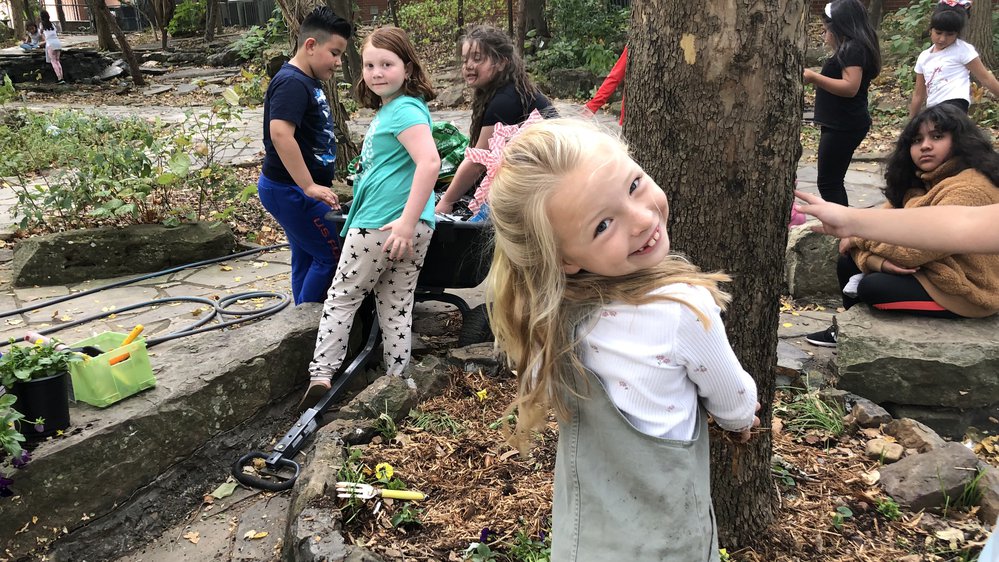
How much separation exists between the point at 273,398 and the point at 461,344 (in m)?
1.06

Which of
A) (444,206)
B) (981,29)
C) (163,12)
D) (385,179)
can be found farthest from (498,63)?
(163,12)

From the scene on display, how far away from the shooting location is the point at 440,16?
1845cm

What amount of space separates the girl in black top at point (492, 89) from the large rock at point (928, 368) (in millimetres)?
1926

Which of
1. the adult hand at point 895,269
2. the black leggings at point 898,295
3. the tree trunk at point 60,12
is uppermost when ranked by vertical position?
the tree trunk at point 60,12

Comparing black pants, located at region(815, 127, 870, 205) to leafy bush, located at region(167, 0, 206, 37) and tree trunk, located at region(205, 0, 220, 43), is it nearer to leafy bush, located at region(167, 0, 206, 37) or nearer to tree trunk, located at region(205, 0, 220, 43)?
tree trunk, located at region(205, 0, 220, 43)

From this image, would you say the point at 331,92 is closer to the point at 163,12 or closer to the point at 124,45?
the point at 124,45

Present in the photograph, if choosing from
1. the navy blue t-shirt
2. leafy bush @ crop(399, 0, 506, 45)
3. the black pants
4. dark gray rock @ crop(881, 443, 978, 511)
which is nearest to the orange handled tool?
the navy blue t-shirt

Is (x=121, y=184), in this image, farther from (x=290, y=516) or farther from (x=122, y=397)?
(x=290, y=516)

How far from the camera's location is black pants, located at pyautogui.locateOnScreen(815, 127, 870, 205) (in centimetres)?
523

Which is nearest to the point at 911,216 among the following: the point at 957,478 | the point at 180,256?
the point at 957,478

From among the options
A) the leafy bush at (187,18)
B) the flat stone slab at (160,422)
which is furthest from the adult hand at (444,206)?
the leafy bush at (187,18)

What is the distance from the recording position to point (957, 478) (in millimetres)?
2621

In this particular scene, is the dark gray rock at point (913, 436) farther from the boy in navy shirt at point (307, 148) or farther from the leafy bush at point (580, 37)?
the leafy bush at point (580, 37)

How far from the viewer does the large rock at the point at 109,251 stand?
18.5 feet
